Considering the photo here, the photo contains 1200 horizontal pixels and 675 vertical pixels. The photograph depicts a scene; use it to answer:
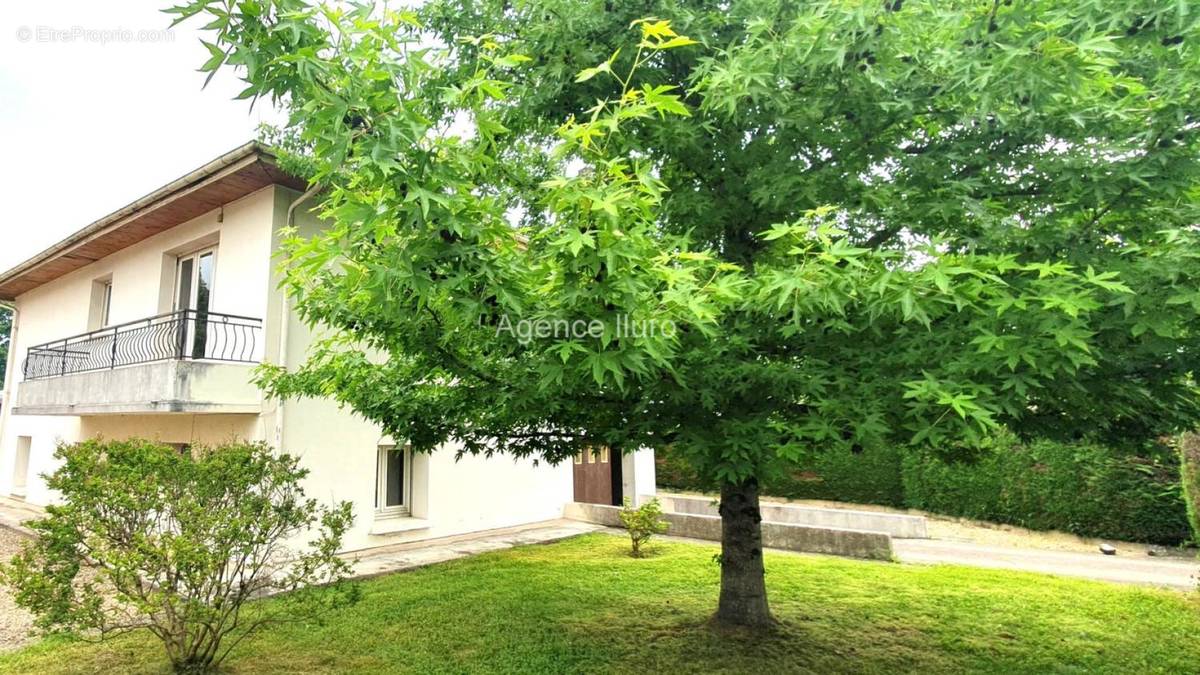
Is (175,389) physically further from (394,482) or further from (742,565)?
(742,565)

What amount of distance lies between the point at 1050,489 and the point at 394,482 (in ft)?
43.9

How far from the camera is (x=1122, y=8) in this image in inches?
126

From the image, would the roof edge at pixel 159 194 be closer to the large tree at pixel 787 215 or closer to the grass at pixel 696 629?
the large tree at pixel 787 215

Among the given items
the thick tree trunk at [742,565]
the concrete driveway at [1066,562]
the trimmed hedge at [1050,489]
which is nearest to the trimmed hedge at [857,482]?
the trimmed hedge at [1050,489]

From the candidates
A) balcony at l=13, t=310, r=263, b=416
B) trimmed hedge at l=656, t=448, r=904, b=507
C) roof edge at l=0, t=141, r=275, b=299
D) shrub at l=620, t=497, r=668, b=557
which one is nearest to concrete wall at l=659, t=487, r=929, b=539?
trimmed hedge at l=656, t=448, r=904, b=507

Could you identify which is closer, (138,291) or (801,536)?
(801,536)

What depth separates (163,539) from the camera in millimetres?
4680

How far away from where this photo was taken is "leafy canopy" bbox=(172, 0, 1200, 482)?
2.89 metres

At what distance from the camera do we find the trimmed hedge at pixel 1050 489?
453 inches

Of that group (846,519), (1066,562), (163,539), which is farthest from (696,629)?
(846,519)

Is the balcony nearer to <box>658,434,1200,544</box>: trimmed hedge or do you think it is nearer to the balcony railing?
the balcony railing

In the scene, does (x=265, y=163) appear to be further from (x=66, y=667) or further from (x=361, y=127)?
(x=361, y=127)

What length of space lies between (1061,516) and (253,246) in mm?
16257

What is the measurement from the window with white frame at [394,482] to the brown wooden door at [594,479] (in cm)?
532
